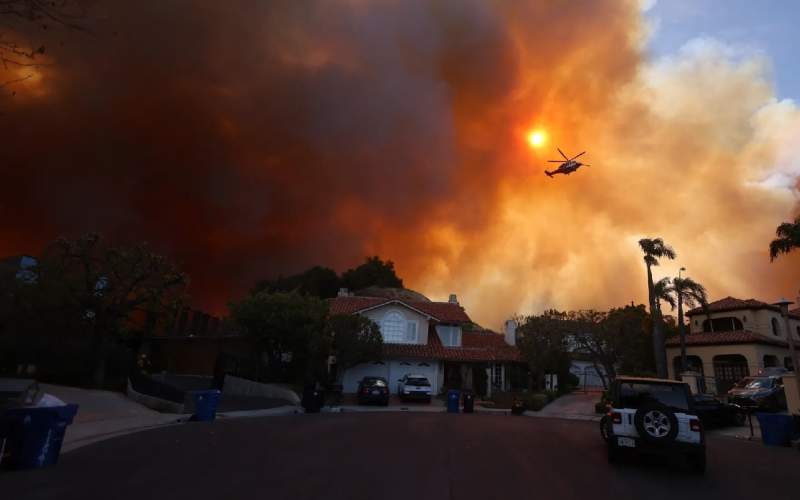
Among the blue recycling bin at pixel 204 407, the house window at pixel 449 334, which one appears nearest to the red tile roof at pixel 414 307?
Answer: the house window at pixel 449 334

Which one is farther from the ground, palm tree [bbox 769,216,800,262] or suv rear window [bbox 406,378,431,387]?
palm tree [bbox 769,216,800,262]

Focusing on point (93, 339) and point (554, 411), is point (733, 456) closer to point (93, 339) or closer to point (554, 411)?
point (554, 411)

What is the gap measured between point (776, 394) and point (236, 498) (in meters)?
27.0

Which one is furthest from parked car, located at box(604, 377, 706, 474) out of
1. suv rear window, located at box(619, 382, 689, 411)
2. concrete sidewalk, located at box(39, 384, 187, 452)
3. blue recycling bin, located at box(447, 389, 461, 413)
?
blue recycling bin, located at box(447, 389, 461, 413)

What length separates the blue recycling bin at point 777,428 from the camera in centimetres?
1449

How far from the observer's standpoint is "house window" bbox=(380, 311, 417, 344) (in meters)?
35.2

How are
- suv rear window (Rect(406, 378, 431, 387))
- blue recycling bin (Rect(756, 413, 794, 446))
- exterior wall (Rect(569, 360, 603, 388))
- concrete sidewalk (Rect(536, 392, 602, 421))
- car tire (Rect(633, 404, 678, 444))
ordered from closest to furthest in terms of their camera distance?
car tire (Rect(633, 404, 678, 444)), blue recycling bin (Rect(756, 413, 794, 446)), concrete sidewalk (Rect(536, 392, 602, 421)), suv rear window (Rect(406, 378, 431, 387)), exterior wall (Rect(569, 360, 603, 388))

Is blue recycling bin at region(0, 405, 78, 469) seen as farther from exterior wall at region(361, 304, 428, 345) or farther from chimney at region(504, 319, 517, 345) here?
chimney at region(504, 319, 517, 345)

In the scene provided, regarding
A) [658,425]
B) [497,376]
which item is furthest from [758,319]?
[658,425]

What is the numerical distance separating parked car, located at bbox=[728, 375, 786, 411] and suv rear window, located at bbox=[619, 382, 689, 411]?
54.2 ft

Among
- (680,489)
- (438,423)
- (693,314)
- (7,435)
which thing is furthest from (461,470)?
(693,314)

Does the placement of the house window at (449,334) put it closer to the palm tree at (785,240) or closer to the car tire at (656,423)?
the palm tree at (785,240)

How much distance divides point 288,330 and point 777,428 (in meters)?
23.9

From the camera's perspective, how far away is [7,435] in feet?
25.7
